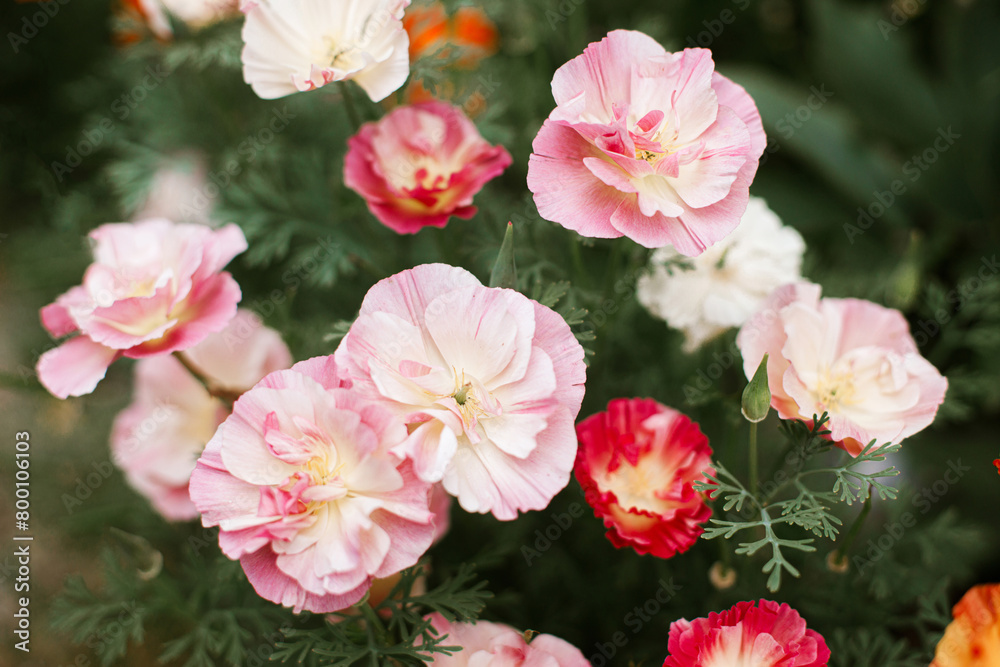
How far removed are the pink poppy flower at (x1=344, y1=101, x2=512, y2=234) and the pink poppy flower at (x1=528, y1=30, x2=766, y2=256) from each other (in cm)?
11

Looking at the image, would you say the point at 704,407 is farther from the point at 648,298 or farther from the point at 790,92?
the point at 790,92

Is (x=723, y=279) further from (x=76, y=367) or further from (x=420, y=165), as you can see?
(x=76, y=367)

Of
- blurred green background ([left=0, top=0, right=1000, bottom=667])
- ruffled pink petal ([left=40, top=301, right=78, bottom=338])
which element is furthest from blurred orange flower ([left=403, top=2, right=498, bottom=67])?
ruffled pink petal ([left=40, top=301, right=78, bottom=338])

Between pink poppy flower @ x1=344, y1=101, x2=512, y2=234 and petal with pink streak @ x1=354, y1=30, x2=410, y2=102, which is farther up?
petal with pink streak @ x1=354, y1=30, x2=410, y2=102

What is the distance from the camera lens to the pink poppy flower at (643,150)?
468 mm

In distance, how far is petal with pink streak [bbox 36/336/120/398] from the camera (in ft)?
1.68

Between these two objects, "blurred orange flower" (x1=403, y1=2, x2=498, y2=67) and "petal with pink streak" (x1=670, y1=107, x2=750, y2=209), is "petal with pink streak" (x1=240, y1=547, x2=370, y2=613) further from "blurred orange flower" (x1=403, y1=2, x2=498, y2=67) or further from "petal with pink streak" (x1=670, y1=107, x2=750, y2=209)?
"blurred orange flower" (x1=403, y1=2, x2=498, y2=67)

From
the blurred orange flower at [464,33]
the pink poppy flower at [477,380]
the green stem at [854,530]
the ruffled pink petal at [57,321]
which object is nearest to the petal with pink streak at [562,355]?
the pink poppy flower at [477,380]

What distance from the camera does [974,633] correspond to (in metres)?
0.49

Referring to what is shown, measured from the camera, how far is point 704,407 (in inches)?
28.4

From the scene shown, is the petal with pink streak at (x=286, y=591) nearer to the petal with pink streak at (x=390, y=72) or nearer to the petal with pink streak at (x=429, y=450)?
the petal with pink streak at (x=429, y=450)

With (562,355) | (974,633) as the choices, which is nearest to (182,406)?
(562,355)

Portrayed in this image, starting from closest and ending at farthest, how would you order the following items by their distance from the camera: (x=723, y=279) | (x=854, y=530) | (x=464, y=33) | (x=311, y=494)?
(x=311, y=494) < (x=854, y=530) < (x=723, y=279) < (x=464, y=33)

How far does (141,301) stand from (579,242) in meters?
0.31
